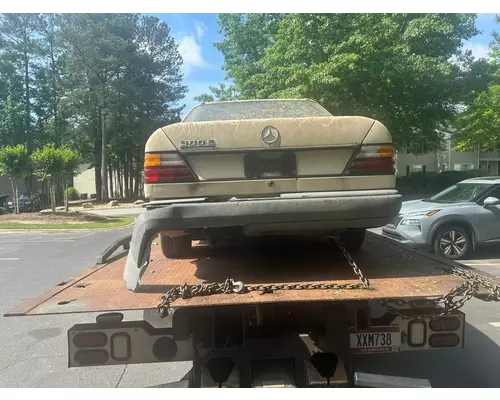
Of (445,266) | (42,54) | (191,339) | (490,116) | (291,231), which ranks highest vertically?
(42,54)

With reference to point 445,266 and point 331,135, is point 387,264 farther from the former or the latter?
point 331,135

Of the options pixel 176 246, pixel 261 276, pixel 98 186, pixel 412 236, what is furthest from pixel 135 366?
pixel 98 186

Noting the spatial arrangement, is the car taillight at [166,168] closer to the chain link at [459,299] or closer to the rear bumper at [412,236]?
the chain link at [459,299]

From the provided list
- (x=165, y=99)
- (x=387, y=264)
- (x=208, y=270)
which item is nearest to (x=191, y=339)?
(x=208, y=270)

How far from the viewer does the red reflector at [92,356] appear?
2.87 m

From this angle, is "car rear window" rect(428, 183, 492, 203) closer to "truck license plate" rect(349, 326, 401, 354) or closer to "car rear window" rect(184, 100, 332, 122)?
"car rear window" rect(184, 100, 332, 122)

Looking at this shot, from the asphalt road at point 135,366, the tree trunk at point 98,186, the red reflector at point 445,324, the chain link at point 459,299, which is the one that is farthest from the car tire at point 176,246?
the tree trunk at point 98,186

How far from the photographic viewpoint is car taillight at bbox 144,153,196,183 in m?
3.14

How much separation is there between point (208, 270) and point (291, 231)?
2.39ft

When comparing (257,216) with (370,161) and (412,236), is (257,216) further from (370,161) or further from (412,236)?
(412,236)

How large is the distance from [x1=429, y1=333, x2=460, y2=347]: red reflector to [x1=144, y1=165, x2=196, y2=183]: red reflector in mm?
1916

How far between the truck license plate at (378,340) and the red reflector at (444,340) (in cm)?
22

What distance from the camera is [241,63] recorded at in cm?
2594

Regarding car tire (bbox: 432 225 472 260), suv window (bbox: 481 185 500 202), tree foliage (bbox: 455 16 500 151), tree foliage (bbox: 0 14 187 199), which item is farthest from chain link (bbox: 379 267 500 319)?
tree foliage (bbox: 0 14 187 199)
